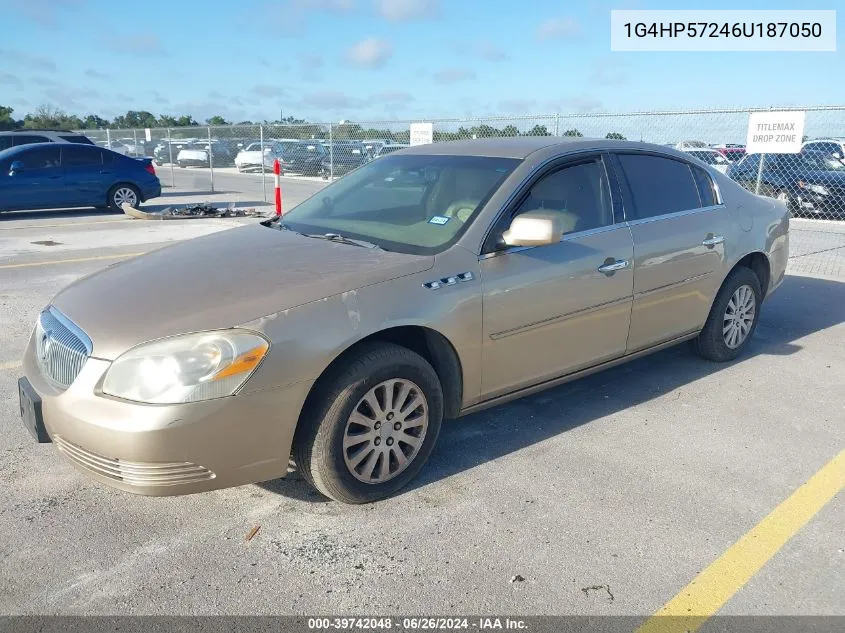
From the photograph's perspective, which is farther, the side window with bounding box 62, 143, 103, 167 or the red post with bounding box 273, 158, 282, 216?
the side window with bounding box 62, 143, 103, 167

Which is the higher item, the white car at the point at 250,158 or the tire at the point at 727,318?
the white car at the point at 250,158

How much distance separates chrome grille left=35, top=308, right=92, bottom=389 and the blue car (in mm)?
11854

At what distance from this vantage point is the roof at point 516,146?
417cm

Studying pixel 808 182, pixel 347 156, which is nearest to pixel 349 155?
pixel 347 156

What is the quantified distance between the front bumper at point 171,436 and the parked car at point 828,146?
15.0 meters

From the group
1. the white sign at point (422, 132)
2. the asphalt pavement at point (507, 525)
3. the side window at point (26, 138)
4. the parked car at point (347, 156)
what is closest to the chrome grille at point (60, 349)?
the asphalt pavement at point (507, 525)

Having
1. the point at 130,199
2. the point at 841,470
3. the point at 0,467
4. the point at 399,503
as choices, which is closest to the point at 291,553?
the point at 399,503

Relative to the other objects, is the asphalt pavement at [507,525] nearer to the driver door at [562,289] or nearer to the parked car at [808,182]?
the driver door at [562,289]

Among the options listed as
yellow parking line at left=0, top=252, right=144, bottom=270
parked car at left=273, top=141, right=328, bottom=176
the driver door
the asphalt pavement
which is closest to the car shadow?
the asphalt pavement

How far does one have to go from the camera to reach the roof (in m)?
4.17

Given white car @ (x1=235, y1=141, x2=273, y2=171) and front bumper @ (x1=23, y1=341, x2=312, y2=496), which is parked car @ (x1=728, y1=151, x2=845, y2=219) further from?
white car @ (x1=235, y1=141, x2=273, y2=171)

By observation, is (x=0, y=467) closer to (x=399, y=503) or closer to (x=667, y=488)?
(x=399, y=503)

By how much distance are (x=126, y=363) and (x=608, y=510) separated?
2.15 m

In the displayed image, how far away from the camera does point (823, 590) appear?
2682 millimetres
